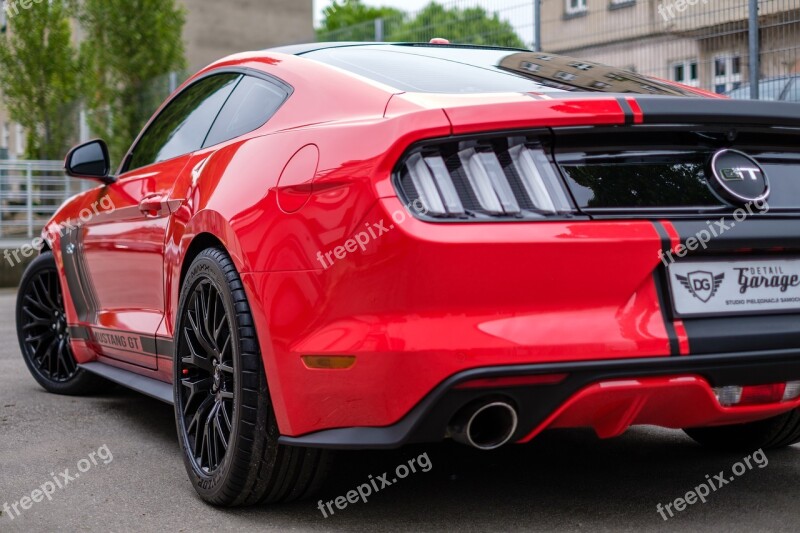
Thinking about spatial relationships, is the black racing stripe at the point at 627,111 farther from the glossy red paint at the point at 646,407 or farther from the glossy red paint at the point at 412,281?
the glossy red paint at the point at 646,407

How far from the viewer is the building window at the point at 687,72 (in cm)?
834

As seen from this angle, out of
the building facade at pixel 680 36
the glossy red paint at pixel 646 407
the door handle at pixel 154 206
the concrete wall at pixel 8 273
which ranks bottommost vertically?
the concrete wall at pixel 8 273

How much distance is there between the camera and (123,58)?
1912 cm

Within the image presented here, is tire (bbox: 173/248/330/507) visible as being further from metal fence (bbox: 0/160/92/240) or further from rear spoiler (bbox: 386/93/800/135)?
metal fence (bbox: 0/160/92/240)

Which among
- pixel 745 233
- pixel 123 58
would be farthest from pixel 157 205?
pixel 123 58

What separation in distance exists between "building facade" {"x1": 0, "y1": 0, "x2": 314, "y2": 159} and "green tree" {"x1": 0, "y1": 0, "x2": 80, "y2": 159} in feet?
52.7

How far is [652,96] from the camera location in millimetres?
2922

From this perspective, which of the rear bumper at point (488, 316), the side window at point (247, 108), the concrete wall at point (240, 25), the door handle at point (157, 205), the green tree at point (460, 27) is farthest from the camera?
the concrete wall at point (240, 25)

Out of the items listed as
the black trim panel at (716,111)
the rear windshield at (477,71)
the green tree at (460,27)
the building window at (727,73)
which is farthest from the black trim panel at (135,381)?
the green tree at (460,27)

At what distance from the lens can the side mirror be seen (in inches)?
190

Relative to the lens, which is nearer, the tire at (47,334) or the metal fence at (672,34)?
the tire at (47,334)

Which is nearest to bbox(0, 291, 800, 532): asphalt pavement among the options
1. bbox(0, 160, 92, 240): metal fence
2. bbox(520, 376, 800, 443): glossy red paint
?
bbox(520, 376, 800, 443): glossy red paint

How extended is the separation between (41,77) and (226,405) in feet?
59.6

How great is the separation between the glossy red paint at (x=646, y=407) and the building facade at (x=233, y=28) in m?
34.0
